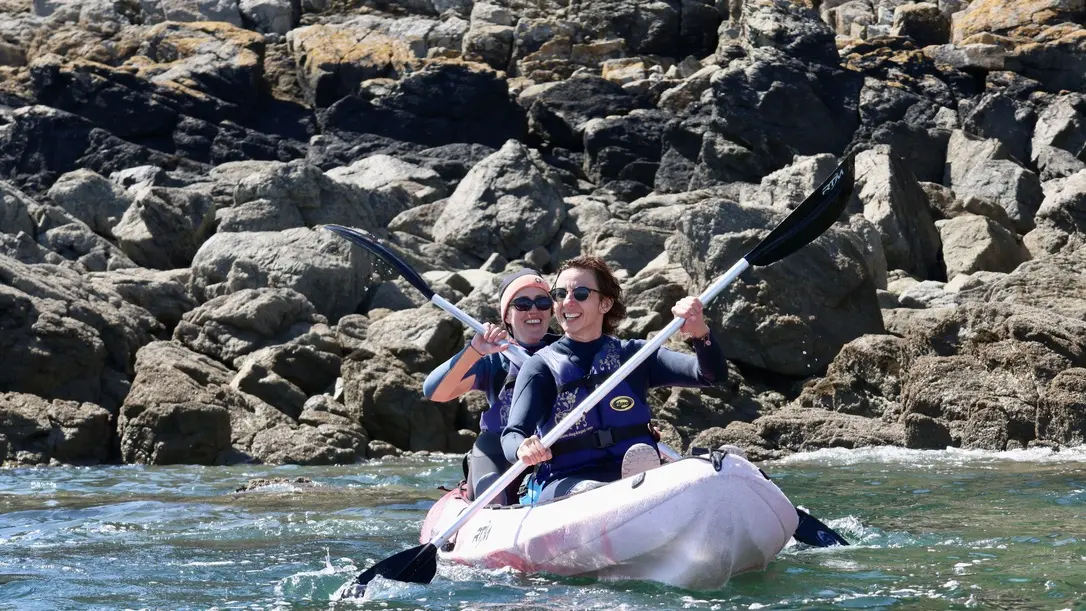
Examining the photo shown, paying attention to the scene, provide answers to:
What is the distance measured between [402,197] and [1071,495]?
22792 millimetres

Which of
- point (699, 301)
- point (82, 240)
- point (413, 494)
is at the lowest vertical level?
point (413, 494)

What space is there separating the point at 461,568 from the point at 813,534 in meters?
1.69

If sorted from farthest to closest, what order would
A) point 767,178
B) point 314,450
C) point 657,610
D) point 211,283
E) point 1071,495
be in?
point 767,178 < point 211,283 < point 314,450 < point 1071,495 < point 657,610

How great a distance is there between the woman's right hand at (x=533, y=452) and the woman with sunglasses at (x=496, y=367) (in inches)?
39.6

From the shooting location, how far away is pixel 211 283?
20219mm

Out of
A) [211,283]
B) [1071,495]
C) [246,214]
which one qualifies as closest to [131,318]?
[211,283]

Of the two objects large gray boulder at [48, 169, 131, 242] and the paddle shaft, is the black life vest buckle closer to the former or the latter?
the paddle shaft

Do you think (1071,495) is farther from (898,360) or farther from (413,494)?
(898,360)

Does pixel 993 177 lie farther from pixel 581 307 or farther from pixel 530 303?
pixel 581 307

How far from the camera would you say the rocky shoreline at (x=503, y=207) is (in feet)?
45.9

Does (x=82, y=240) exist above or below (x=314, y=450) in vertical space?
above

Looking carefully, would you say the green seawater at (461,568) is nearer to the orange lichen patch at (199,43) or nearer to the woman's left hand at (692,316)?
the woman's left hand at (692,316)

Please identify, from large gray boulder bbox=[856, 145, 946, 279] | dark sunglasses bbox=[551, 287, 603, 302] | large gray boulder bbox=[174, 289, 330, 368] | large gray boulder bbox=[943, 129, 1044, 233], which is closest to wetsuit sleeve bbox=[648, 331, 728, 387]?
dark sunglasses bbox=[551, 287, 603, 302]

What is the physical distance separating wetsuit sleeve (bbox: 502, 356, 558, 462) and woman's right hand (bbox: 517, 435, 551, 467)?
110 mm
